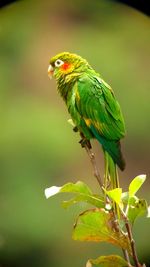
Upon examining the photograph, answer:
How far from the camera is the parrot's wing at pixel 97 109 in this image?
90cm

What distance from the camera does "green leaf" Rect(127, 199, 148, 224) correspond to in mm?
673

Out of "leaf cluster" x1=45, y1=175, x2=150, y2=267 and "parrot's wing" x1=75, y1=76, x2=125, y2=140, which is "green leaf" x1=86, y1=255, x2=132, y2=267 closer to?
"leaf cluster" x1=45, y1=175, x2=150, y2=267

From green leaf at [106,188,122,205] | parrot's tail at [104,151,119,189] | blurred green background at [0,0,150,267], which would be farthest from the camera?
blurred green background at [0,0,150,267]

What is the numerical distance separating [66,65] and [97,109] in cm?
A: 13

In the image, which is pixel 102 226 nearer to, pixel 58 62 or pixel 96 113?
pixel 96 113

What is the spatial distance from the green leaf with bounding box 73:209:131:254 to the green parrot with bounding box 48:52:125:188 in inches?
7.4

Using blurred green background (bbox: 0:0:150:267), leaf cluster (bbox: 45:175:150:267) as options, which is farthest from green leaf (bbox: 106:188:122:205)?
blurred green background (bbox: 0:0:150:267)

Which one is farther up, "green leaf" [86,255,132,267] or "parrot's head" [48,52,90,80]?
"parrot's head" [48,52,90,80]

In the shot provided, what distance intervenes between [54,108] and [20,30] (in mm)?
216

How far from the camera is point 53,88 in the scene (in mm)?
1093

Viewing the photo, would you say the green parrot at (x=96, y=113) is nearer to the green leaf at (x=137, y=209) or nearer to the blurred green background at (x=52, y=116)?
the blurred green background at (x=52, y=116)

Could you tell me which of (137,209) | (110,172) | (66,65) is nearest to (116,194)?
(137,209)

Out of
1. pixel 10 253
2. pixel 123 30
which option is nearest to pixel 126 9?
pixel 123 30

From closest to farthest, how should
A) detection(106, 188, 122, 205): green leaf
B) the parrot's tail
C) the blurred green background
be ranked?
detection(106, 188, 122, 205): green leaf → the parrot's tail → the blurred green background
